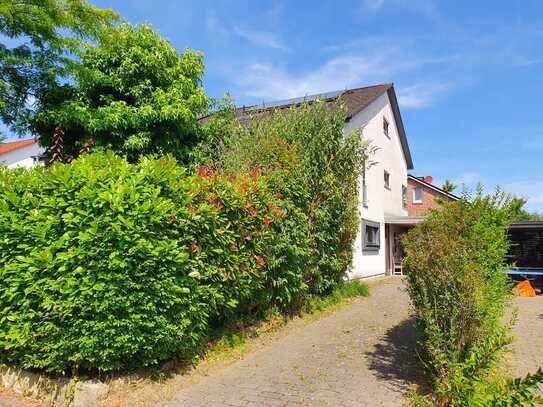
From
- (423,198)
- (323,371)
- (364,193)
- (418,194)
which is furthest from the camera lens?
(418,194)

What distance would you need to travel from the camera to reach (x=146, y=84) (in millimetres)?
9953

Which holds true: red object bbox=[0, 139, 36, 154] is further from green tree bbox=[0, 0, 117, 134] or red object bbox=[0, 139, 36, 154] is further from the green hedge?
the green hedge

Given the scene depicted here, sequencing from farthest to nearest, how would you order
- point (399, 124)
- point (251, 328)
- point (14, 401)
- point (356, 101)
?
point (399, 124) → point (356, 101) → point (251, 328) → point (14, 401)

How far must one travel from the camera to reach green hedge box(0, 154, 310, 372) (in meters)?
4.35

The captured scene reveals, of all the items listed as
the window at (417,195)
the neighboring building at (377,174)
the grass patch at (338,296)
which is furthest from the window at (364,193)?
the window at (417,195)

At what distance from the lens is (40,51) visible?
32.3ft

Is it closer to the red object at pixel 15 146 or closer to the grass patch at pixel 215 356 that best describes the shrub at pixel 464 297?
the grass patch at pixel 215 356

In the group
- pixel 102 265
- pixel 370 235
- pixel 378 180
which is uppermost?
pixel 378 180

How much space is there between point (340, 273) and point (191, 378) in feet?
20.1

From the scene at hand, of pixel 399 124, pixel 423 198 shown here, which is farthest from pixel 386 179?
pixel 423 198

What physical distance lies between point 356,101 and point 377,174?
340 centimetres

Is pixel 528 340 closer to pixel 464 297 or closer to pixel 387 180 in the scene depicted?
pixel 464 297

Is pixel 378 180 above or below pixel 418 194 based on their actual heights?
below

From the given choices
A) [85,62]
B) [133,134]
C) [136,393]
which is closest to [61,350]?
[136,393]
